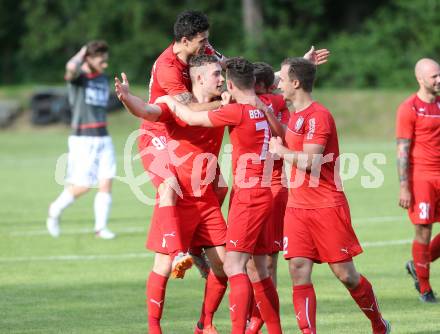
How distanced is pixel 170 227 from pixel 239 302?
84 cm

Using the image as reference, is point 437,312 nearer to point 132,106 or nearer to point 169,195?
point 169,195

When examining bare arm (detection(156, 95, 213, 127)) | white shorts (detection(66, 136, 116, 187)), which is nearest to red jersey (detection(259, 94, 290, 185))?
bare arm (detection(156, 95, 213, 127))

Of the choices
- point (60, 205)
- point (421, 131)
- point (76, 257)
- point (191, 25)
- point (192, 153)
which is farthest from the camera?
point (60, 205)

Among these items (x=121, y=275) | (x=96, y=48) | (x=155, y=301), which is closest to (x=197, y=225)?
(x=155, y=301)

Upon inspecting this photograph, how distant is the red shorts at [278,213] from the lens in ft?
26.7

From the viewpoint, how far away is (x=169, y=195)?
26.3 feet

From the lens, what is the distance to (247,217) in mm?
7609

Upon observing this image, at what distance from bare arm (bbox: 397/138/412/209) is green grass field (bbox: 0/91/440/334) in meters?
0.95

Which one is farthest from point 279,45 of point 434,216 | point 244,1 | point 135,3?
point 434,216

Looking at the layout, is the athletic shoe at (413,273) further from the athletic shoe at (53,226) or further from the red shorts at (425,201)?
the athletic shoe at (53,226)

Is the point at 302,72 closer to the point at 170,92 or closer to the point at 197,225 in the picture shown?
the point at 170,92

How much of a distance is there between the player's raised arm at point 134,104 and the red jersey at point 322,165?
3.40 feet

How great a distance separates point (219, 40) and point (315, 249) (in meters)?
39.7

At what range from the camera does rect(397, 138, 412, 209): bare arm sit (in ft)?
32.3
